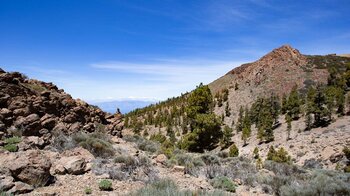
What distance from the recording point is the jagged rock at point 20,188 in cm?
742

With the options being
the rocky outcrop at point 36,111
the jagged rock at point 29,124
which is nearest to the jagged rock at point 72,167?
the rocky outcrop at point 36,111

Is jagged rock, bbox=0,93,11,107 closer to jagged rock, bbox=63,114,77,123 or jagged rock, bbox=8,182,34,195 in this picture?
jagged rock, bbox=63,114,77,123

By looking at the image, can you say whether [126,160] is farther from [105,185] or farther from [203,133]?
[203,133]

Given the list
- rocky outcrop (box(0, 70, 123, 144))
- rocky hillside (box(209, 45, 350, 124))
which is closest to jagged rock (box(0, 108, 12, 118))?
rocky outcrop (box(0, 70, 123, 144))

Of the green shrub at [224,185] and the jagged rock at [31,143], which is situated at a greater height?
the jagged rock at [31,143]

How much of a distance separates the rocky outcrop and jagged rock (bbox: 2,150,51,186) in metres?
5.02

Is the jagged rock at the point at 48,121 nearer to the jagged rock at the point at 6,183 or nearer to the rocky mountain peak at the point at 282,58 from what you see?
the jagged rock at the point at 6,183

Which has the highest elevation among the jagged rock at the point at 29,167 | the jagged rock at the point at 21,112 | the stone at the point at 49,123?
the jagged rock at the point at 21,112

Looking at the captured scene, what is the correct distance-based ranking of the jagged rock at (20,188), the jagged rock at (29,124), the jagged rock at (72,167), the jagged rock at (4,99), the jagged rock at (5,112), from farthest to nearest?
1. the jagged rock at (4,99)
2. the jagged rock at (29,124)
3. the jagged rock at (5,112)
4. the jagged rock at (72,167)
5. the jagged rock at (20,188)

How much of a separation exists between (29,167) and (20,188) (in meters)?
0.68

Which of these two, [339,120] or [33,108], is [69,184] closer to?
[33,108]

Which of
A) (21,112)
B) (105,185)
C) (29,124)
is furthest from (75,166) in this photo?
(21,112)

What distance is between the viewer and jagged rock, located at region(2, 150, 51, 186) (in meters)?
7.99

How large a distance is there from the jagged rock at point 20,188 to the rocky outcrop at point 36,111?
5.72m
